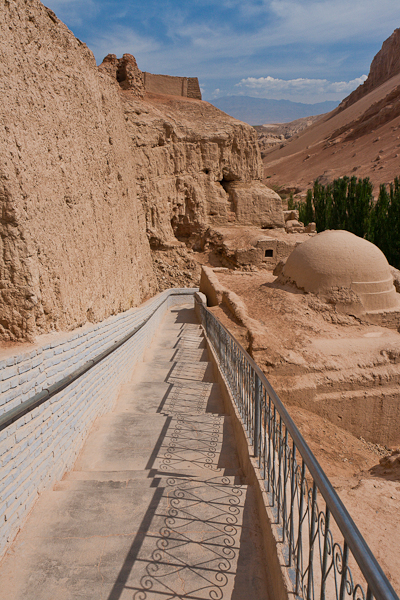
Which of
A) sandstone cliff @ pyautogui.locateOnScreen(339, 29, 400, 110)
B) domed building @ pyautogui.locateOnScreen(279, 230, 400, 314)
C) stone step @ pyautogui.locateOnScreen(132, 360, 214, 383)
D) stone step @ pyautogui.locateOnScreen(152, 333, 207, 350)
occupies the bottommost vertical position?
stone step @ pyautogui.locateOnScreen(152, 333, 207, 350)

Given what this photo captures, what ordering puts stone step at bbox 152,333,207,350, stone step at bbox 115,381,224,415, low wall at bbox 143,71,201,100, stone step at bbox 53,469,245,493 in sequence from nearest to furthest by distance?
stone step at bbox 53,469,245,493
stone step at bbox 115,381,224,415
stone step at bbox 152,333,207,350
low wall at bbox 143,71,201,100

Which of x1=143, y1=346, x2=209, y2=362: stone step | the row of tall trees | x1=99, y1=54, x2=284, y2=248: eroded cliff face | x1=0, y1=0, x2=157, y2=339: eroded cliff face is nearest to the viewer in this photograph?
x1=0, y1=0, x2=157, y2=339: eroded cliff face

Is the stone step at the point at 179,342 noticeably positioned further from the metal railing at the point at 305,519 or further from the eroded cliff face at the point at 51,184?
the metal railing at the point at 305,519

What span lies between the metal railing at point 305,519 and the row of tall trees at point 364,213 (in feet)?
73.6

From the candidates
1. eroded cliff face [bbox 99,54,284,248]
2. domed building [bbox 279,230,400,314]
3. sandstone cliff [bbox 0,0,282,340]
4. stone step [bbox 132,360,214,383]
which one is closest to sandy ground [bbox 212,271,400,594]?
domed building [bbox 279,230,400,314]

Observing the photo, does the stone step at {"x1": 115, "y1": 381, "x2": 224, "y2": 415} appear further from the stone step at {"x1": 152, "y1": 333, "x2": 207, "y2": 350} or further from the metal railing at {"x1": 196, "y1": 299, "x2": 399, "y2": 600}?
the stone step at {"x1": 152, "y1": 333, "x2": 207, "y2": 350}

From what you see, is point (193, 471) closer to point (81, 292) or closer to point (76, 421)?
point (76, 421)

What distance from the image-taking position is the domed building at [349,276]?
9352 millimetres

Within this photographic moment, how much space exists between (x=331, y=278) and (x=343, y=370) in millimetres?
2734

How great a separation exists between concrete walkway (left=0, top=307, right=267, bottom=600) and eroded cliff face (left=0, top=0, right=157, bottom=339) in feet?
5.32

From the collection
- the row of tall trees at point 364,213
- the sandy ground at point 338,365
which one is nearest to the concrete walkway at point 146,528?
the sandy ground at point 338,365

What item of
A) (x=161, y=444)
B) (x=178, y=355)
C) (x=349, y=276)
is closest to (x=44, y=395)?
(x=161, y=444)

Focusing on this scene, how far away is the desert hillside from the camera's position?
46875mm

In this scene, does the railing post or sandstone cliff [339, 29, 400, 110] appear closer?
the railing post
